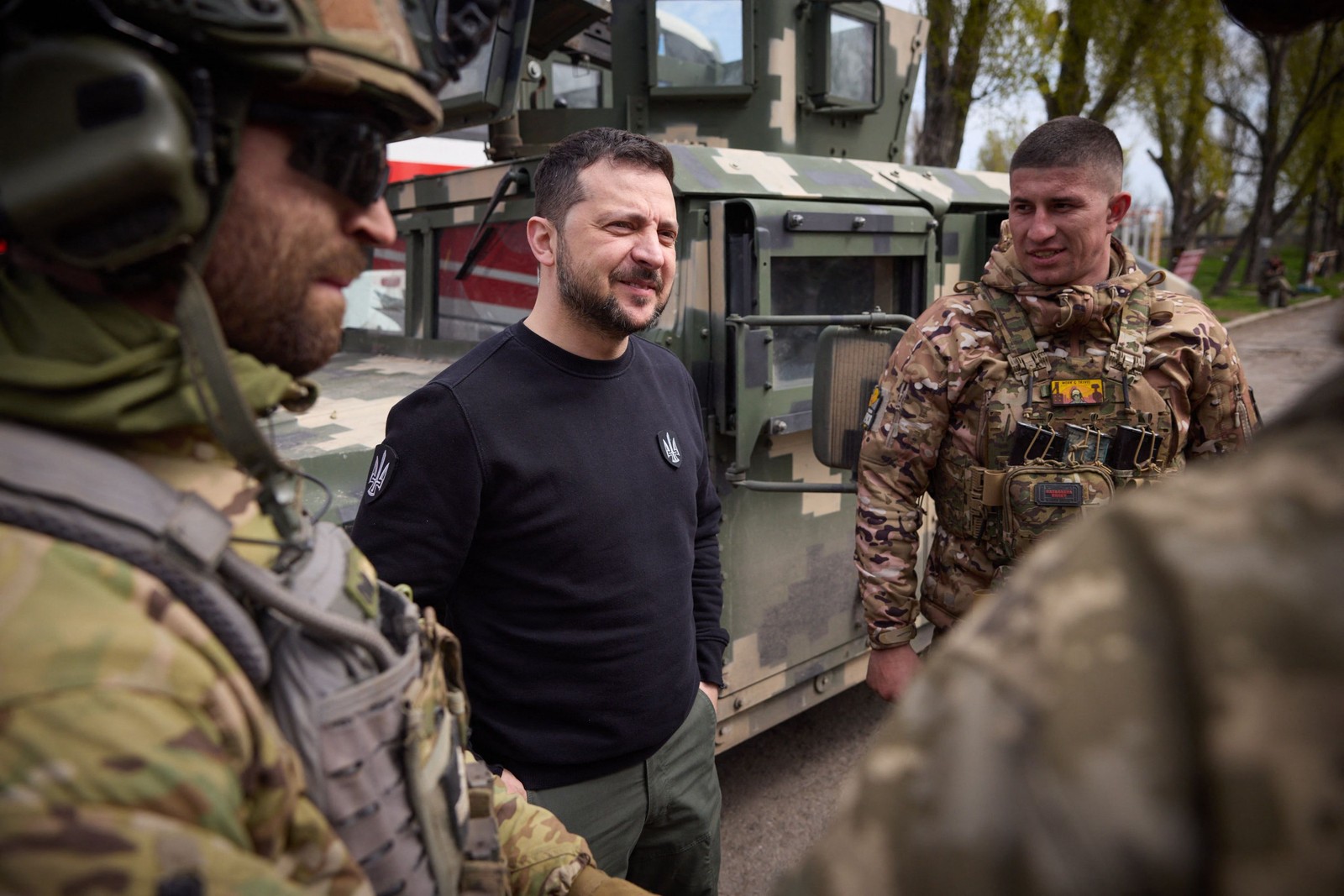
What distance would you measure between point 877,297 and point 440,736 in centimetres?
258

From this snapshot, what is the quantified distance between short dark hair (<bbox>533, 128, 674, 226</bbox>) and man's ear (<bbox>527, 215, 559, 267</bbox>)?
0.02 metres

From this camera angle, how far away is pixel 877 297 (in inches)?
130

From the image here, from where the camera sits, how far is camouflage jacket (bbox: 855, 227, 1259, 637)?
2098 millimetres

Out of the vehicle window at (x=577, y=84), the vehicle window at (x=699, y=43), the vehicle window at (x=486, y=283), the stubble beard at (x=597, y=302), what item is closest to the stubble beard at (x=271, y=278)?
the stubble beard at (x=597, y=302)

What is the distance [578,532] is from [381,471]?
38 cm

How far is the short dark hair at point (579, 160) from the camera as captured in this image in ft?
6.53

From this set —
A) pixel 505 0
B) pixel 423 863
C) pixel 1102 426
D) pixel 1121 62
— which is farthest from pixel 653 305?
pixel 1121 62

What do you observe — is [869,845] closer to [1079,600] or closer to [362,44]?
[1079,600]

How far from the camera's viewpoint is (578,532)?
5.77ft

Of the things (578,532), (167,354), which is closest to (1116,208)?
(578,532)

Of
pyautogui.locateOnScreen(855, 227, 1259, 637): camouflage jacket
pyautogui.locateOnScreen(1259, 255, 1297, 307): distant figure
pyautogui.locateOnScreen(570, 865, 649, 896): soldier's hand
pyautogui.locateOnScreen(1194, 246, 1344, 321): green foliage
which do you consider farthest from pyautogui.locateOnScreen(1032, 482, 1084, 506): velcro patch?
pyautogui.locateOnScreen(1259, 255, 1297, 307): distant figure

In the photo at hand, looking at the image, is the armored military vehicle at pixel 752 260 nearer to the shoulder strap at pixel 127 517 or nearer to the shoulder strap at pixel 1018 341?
the shoulder strap at pixel 1018 341

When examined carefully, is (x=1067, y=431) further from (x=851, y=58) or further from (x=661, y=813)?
(x=851, y=58)

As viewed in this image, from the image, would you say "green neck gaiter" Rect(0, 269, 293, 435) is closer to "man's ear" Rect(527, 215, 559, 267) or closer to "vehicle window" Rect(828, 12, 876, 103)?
"man's ear" Rect(527, 215, 559, 267)
